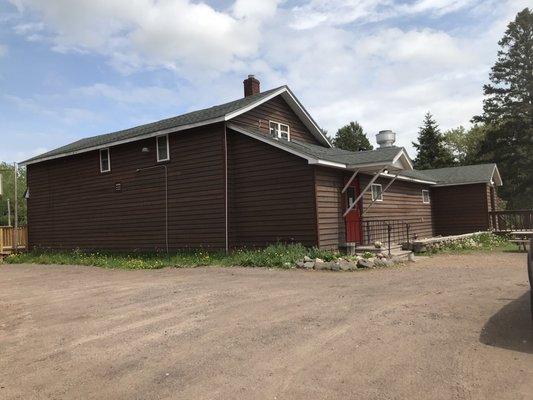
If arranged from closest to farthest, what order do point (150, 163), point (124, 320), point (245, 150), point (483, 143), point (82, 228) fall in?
1. point (124, 320)
2. point (245, 150)
3. point (150, 163)
4. point (82, 228)
5. point (483, 143)

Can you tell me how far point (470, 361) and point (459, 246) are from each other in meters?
Result: 15.5

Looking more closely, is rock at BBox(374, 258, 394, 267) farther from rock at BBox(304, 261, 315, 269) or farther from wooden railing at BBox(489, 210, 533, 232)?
wooden railing at BBox(489, 210, 533, 232)

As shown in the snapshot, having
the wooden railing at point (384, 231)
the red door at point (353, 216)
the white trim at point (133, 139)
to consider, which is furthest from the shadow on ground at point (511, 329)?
the white trim at point (133, 139)

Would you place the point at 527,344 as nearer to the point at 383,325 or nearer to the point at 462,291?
the point at 383,325

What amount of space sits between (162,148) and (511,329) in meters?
14.6

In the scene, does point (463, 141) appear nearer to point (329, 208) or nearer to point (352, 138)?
point (352, 138)

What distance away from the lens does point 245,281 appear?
1076 cm

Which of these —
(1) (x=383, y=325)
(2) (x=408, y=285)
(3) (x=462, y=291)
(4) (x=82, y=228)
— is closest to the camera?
(1) (x=383, y=325)

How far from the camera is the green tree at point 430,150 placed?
156 feet

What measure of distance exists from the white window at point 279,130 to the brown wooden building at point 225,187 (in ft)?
0.24

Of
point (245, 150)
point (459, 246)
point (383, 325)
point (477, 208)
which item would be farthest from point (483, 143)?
point (383, 325)

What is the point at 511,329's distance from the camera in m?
5.69

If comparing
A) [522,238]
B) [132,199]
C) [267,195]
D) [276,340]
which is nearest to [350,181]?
[267,195]

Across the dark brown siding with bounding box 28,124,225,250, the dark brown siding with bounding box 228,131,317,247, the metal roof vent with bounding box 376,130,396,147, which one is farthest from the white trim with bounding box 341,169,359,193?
the metal roof vent with bounding box 376,130,396,147
